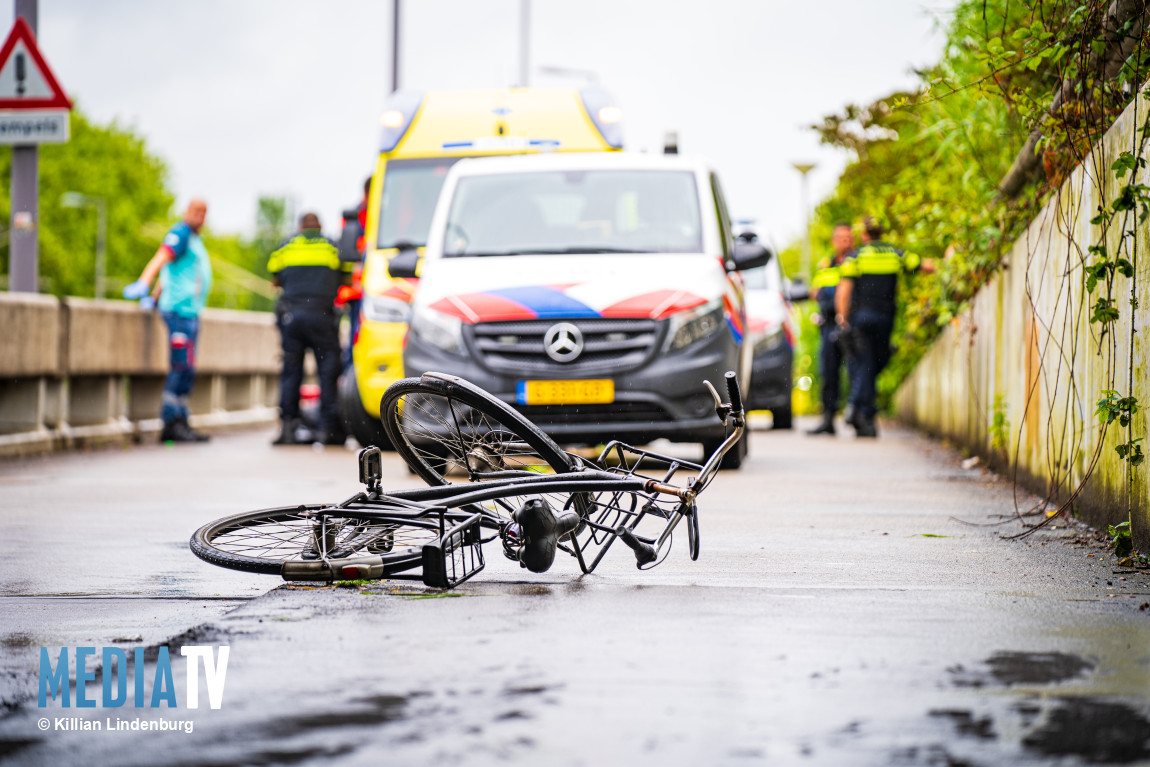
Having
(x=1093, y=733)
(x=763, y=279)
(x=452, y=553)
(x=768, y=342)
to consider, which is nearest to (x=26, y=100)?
(x=768, y=342)

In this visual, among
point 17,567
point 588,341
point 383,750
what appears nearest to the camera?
point 383,750

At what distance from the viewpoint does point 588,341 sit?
978cm

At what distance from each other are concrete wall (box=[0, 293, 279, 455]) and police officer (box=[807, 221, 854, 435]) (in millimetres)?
6523

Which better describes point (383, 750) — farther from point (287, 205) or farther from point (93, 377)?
point (287, 205)

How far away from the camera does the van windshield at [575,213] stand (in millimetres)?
10734

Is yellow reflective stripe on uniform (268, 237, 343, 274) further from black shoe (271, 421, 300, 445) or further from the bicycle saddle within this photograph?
the bicycle saddle

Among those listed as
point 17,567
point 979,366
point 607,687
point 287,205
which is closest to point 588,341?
point 979,366

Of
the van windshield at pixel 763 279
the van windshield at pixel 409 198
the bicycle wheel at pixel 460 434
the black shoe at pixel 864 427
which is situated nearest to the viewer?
the bicycle wheel at pixel 460 434

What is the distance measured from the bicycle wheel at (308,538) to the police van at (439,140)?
6977mm

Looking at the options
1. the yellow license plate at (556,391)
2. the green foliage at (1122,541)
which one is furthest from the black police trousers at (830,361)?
the green foliage at (1122,541)

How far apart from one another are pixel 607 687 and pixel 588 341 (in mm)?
6285

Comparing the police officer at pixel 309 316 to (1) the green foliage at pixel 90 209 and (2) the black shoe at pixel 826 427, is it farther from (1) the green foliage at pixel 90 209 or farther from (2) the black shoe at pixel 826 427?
(1) the green foliage at pixel 90 209

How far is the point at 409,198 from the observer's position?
13.3 m

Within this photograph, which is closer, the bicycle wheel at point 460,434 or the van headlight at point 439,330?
the bicycle wheel at point 460,434
